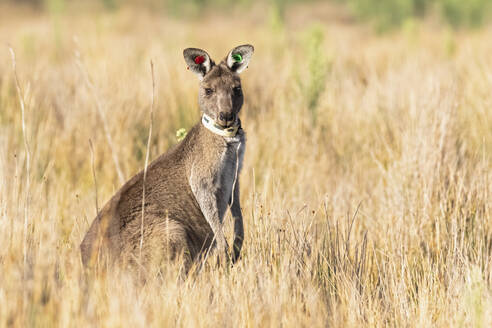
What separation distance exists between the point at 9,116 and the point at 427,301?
13.1 ft

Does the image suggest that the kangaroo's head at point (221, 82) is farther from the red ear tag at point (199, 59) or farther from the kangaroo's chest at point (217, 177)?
the kangaroo's chest at point (217, 177)

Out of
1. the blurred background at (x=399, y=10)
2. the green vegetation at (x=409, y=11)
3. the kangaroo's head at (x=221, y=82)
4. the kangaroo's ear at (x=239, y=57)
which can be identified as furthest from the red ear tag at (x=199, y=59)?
the green vegetation at (x=409, y=11)

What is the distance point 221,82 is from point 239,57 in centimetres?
18

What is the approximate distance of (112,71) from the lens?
663 centimetres

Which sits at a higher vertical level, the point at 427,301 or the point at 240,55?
the point at 240,55

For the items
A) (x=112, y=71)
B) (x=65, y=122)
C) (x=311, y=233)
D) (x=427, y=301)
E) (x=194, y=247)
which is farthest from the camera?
(x=112, y=71)

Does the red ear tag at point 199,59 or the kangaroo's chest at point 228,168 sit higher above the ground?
the red ear tag at point 199,59

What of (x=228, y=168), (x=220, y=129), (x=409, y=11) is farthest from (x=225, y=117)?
(x=409, y=11)

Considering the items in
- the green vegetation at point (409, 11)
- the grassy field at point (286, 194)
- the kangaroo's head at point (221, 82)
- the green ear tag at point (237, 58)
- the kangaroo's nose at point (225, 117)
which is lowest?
the grassy field at point (286, 194)

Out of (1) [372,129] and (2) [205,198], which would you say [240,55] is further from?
(1) [372,129]

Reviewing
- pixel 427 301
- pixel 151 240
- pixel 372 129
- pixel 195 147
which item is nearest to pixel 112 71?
pixel 372 129

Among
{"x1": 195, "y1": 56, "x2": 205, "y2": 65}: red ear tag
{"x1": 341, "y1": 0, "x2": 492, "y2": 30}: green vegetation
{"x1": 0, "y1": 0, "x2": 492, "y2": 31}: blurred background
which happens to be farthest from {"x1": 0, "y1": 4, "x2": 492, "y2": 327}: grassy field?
{"x1": 341, "y1": 0, "x2": 492, "y2": 30}: green vegetation

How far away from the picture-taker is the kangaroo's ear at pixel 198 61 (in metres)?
3.37

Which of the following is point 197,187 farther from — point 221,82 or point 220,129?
point 221,82
